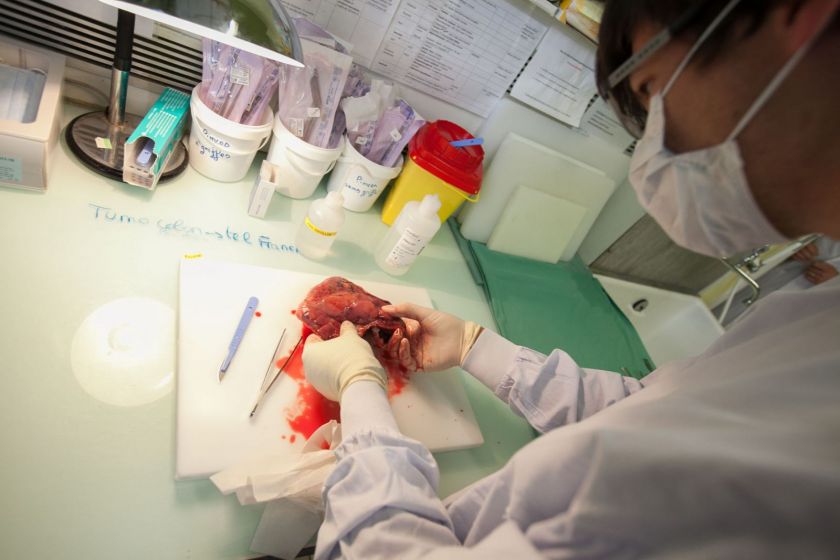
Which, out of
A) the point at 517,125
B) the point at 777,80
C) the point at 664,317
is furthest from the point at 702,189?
the point at 664,317

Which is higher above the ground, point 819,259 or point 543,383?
point 819,259

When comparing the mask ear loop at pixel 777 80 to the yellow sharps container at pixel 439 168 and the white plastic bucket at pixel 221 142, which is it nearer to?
the yellow sharps container at pixel 439 168

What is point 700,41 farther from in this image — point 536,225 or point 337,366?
point 536,225

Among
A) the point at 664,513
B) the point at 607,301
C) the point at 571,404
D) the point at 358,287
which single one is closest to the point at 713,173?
the point at 664,513

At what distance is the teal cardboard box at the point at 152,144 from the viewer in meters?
0.92

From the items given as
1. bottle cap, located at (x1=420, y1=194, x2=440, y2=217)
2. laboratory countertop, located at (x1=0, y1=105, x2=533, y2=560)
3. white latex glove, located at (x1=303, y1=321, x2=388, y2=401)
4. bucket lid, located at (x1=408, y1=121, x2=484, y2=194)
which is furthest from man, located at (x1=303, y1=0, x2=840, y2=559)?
bucket lid, located at (x1=408, y1=121, x2=484, y2=194)

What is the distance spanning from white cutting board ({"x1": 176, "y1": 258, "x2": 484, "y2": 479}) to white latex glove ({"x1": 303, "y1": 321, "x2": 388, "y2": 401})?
0.20 feet

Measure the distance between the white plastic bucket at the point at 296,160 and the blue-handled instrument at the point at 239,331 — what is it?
0.40 m

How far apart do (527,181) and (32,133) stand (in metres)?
1.22

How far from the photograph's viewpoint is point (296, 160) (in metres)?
1.09

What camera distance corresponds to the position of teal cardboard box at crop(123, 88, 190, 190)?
924 millimetres

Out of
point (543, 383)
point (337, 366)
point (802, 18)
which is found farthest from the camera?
point (543, 383)

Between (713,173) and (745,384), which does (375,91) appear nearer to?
(713,173)

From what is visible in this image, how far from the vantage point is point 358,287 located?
996 millimetres
